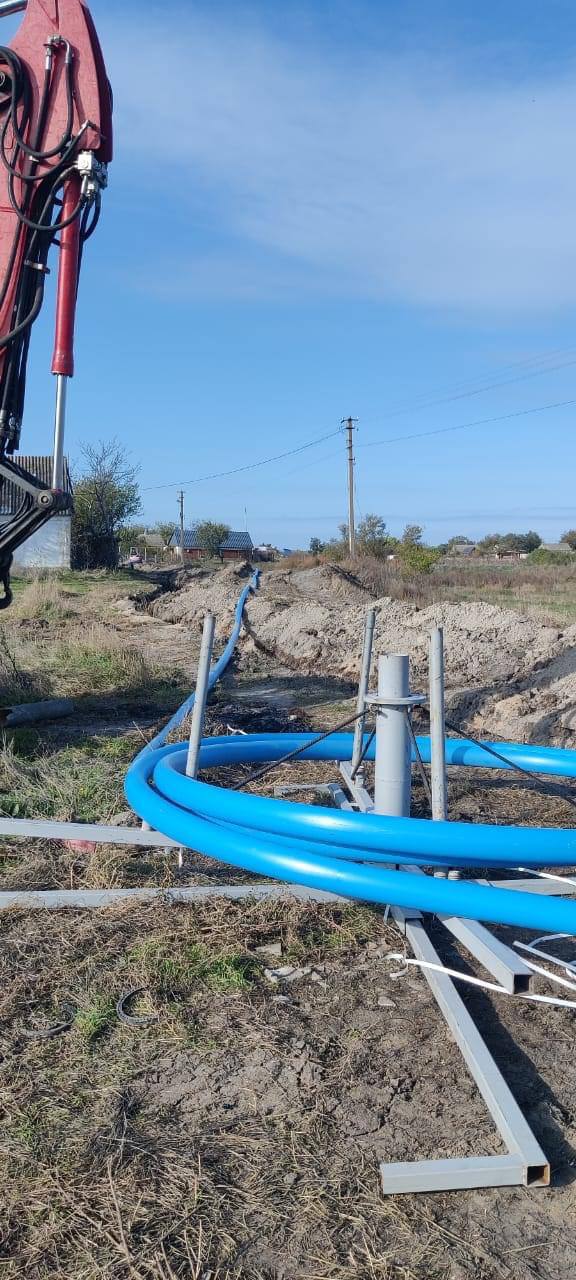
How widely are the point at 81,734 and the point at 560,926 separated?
4957 millimetres

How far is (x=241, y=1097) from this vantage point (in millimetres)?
2523

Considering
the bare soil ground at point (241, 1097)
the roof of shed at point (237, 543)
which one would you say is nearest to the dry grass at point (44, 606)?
the bare soil ground at point (241, 1097)

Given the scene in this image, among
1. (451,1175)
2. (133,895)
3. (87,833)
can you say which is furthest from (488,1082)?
(87,833)

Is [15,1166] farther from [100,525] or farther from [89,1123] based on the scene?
[100,525]

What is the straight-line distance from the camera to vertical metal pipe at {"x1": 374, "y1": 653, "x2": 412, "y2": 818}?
3781mm

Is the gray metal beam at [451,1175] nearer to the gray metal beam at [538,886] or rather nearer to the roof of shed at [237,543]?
the gray metal beam at [538,886]

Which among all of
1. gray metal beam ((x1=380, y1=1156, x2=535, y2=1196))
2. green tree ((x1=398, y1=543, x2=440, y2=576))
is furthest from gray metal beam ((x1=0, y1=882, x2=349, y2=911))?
green tree ((x1=398, y1=543, x2=440, y2=576))

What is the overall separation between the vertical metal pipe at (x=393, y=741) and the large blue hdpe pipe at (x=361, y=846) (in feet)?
1.54

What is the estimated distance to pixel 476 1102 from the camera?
253cm

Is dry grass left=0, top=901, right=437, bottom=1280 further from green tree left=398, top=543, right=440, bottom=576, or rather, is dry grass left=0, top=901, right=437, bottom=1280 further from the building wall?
the building wall

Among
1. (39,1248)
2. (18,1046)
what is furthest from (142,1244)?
(18,1046)

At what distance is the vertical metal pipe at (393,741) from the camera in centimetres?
378

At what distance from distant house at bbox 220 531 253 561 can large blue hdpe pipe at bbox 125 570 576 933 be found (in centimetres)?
6168

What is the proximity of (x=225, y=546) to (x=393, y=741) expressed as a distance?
65651mm
